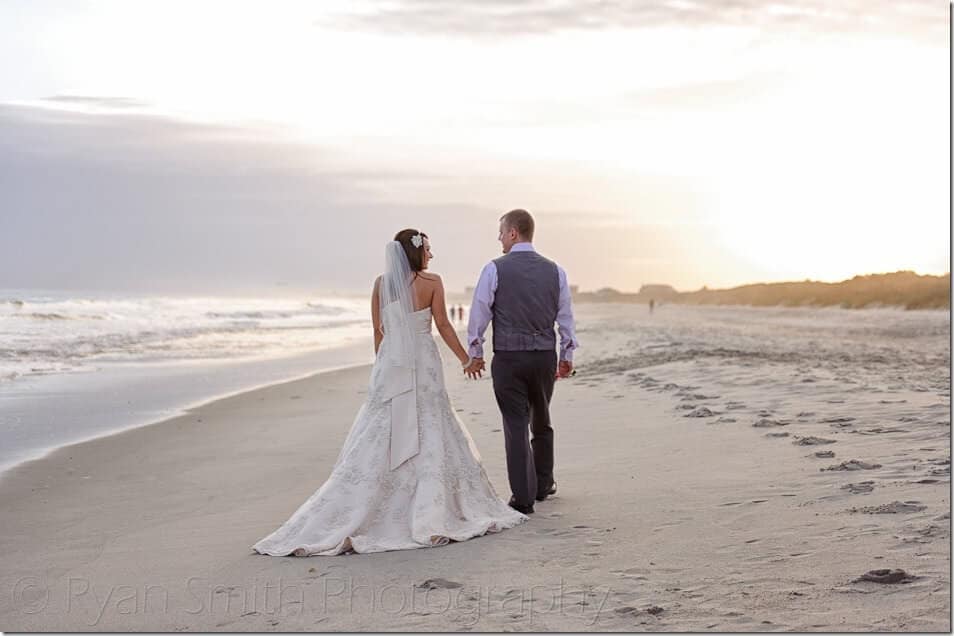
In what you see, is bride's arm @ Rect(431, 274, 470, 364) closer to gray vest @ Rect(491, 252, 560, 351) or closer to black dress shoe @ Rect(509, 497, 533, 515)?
gray vest @ Rect(491, 252, 560, 351)

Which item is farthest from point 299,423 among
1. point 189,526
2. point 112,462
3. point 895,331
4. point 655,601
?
point 895,331

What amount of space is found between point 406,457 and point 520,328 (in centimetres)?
128

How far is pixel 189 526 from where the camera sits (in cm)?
644

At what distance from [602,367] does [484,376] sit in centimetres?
220

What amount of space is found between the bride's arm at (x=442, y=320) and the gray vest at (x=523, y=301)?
379 mm

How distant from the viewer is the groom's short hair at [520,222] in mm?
6594

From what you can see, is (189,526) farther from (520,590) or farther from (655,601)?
(655,601)

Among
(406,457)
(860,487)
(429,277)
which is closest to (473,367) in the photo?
(429,277)

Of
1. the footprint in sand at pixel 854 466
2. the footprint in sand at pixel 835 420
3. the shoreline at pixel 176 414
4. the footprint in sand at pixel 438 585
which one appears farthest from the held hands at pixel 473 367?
the shoreline at pixel 176 414

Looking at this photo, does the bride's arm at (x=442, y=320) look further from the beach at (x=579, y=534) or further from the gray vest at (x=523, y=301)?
the beach at (x=579, y=534)

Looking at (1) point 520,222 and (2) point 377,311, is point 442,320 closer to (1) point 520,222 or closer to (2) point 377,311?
(2) point 377,311

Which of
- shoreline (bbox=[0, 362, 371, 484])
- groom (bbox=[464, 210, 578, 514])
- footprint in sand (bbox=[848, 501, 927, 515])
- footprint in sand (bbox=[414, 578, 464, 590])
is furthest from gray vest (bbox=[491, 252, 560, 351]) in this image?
shoreline (bbox=[0, 362, 371, 484])

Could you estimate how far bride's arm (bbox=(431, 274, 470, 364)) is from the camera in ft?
20.0

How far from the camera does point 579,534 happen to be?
5.68 meters
